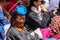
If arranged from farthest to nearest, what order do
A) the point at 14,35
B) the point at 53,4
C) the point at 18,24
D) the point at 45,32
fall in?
1. the point at 53,4
2. the point at 45,32
3. the point at 18,24
4. the point at 14,35

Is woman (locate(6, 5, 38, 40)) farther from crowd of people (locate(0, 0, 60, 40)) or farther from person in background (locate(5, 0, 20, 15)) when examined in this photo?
person in background (locate(5, 0, 20, 15))

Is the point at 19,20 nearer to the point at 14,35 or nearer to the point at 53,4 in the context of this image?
the point at 14,35

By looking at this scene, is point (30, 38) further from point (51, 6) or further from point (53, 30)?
point (51, 6)

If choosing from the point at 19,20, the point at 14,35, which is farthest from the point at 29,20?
the point at 14,35

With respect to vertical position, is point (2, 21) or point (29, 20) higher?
point (2, 21)

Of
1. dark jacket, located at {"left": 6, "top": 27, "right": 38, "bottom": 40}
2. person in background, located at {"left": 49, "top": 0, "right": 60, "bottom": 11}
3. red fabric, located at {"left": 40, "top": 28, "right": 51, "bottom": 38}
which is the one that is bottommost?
red fabric, located at {"left": 40, "top": 28, "right": 51, "bottom": 38}

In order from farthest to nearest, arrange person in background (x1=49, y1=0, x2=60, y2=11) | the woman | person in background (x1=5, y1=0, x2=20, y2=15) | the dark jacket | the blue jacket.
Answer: person in background (x1=49, y1=0, x2=60, y2=11) → person in background (x1=5, y1=0, x2=20, y2=15) → the woman → the dark jacket → the blue jacket

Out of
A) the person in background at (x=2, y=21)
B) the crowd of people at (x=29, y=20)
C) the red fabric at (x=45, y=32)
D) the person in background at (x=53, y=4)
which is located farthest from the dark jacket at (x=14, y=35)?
the person in background at (x=53, y=4)

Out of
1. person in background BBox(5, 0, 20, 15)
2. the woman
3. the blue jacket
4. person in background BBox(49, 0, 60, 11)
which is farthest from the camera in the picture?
person in background BBox(49, 0, 60, 11)

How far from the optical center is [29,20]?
543cm

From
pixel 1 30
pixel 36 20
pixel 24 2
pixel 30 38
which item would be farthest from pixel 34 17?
pixel 1 30

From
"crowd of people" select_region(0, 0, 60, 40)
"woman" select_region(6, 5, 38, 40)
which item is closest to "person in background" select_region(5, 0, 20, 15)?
"crowd of people" select_region(0, 0, 60, 40)

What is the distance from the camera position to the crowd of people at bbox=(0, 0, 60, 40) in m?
4.45

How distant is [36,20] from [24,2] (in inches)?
19.2
